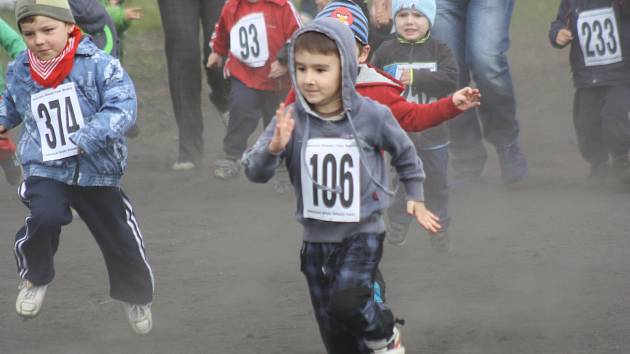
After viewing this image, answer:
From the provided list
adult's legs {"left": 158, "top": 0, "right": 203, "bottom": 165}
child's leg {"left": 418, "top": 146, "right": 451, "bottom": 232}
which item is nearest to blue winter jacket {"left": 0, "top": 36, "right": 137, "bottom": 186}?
→ child's leg {"left": 418, "top": 146, "right": 451, "bottom": 232}

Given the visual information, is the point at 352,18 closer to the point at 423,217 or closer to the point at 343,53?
the point at 343,53

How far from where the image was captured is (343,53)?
5.14m

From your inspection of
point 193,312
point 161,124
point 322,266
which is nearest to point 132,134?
point 161,124

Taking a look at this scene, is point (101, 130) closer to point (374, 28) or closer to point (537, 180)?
point (374, 28)

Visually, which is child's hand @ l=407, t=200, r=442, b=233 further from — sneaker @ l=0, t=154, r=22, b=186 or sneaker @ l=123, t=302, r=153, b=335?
sneaker @ l=0, t=154, r=22, b=186

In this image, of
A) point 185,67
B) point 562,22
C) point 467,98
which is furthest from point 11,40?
point 562,22

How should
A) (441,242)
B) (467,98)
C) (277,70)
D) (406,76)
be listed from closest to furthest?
(467,98) → (406,76) → (441,242) → (277,70)

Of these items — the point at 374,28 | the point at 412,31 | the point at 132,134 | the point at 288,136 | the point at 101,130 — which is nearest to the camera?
the point at 288,136

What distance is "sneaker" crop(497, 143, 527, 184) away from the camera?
379 inches

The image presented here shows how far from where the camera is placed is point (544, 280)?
275 inches

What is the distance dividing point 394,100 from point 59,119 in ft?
4.79

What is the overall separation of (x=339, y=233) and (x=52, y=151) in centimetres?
148

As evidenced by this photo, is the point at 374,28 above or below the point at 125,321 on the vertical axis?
above

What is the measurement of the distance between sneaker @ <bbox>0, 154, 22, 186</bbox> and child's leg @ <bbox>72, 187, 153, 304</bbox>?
365cm
